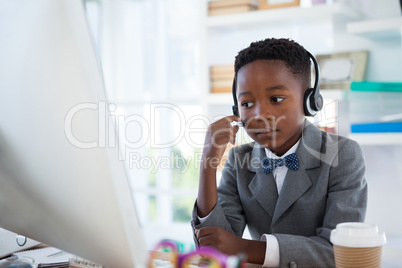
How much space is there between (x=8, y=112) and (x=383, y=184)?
6.88ft

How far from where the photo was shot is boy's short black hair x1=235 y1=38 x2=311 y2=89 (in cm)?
131

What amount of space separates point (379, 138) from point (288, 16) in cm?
76

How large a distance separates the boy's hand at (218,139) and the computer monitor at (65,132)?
550mm

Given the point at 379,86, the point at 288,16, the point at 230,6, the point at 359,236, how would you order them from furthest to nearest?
1. the point at 230,6
2. the point at 288,16
3. the point at 379,86
4. the point at 359,236

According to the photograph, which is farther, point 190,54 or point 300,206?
point 190,54

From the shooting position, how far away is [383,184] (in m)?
2.44

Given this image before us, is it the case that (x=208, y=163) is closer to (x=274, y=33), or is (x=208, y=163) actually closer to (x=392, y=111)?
(x=392, y=111)

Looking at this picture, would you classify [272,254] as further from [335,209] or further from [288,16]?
[288,16]

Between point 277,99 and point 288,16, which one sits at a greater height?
point 288,16

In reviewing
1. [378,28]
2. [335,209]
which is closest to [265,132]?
[335,209]

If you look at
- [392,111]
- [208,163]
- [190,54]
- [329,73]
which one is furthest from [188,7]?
[208,163]

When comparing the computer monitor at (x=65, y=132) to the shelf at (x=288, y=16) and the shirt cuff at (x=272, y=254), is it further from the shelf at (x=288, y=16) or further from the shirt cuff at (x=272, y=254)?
the shelf at (x=288, y=16)

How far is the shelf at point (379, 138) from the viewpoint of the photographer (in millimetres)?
2184

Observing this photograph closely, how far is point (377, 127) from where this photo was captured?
2.25 metres
